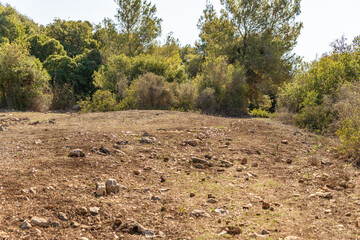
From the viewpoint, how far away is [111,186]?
331 centimetres

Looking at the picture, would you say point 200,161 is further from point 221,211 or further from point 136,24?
point 136,24

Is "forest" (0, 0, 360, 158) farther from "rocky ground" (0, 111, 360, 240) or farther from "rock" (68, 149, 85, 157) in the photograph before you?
"rock" (68, 149, 85, 157)

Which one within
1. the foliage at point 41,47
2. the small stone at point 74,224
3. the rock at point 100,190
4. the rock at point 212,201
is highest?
the foliage at point 41,47

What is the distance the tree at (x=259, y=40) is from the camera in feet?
59.9

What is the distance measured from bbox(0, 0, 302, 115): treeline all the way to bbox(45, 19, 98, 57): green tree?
9cm

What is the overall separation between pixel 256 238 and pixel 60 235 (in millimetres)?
1830

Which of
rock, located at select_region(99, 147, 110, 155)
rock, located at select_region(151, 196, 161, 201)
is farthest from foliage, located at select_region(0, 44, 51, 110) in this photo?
rock, located at select_region(151, 196, 161, 201)

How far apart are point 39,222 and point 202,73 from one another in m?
12.2

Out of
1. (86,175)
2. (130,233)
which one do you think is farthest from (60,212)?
(86,175)

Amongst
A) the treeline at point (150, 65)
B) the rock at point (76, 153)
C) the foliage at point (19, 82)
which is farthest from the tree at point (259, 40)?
the rock at point (76, 153)

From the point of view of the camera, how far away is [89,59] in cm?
2142

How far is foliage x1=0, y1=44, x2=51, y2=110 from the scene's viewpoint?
11.1m

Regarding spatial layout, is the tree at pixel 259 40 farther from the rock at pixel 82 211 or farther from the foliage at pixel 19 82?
the rock at pixel 82 211

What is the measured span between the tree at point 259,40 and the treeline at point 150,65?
0.22 feet
